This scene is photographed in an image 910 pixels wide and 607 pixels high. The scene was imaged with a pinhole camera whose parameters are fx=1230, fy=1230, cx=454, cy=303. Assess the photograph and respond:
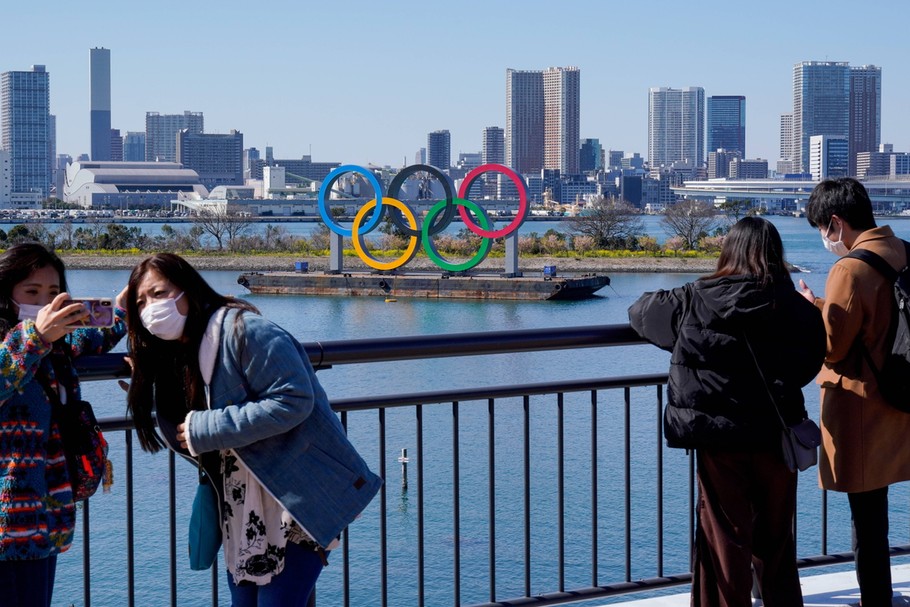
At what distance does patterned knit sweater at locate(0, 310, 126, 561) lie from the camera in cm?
266

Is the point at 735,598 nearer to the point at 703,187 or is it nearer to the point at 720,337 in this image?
the point at 720,337

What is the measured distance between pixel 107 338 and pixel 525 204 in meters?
59.5

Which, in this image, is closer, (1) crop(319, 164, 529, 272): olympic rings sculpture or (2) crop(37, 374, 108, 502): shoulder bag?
(2) crop(37, 374, 108, 502): shoulder bag

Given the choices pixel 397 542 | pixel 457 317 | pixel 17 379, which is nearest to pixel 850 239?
pixel 17 379

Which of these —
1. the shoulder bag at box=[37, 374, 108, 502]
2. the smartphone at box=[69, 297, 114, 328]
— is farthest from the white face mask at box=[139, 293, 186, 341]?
the shoulder bag at box=[37, 374, 108, 502]

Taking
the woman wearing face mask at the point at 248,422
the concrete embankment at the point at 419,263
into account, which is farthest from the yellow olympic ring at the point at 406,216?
the woman wearing face mask at the point at 248,422

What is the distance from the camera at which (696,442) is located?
3.32m

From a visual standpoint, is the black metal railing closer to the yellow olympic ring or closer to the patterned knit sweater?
the patterned knit sweater

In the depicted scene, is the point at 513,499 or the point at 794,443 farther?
the point at 513,499

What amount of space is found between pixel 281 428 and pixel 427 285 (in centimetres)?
6342

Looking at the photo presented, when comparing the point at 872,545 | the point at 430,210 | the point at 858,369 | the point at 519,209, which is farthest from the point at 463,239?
the point at 858,369

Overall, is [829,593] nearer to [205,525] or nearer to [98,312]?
[205,525]

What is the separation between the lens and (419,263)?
8400 cm

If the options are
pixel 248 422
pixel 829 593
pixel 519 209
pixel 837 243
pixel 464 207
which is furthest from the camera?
pixel 464 207
